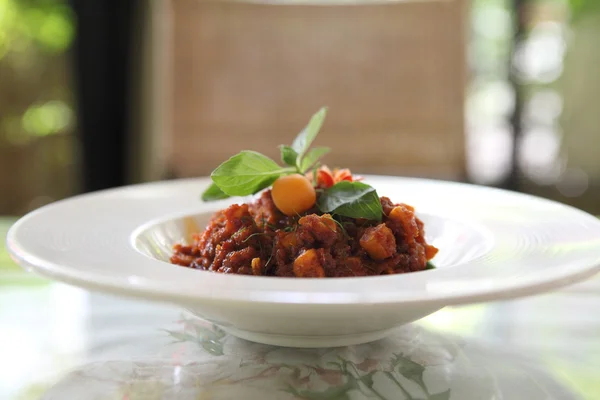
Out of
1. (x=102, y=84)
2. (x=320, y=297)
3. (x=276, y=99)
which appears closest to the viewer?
(x=320, y=297)

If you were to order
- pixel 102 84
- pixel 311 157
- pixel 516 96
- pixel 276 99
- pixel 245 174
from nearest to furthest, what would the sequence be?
pixel 245 174 < pixel 311 157 < pixel 276 99 < pixel 102 84 < pixel 516 96

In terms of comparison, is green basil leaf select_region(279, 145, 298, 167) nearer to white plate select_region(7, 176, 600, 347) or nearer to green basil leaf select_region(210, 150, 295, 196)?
green basil leaf select_region(210, 150, 295, 196)

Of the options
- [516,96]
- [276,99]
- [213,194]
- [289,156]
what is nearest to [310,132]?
[289,156]

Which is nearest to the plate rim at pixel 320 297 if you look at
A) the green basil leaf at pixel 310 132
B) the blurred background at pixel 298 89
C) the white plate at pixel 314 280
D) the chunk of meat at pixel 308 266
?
the white plate at pixel 314 280

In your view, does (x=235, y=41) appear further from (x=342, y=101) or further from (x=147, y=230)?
(x=147, y=230)

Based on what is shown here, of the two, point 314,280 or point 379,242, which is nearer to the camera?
point 314,280

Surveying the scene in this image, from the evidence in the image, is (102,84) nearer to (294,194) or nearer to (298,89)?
(298,89)
